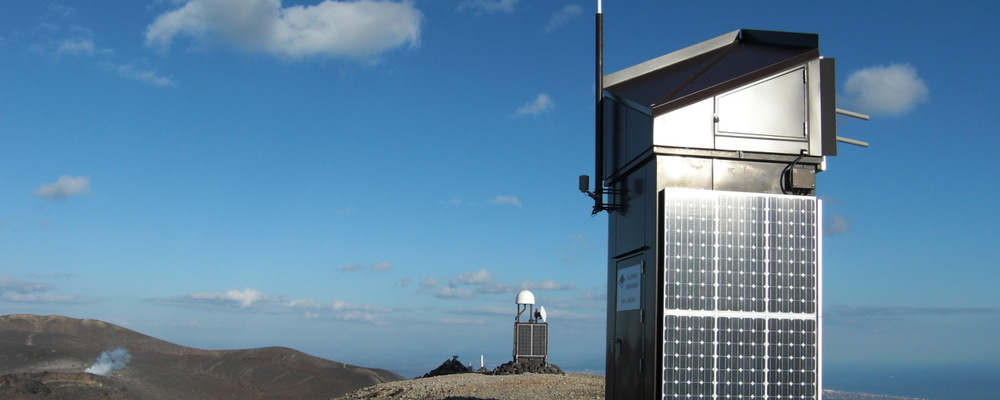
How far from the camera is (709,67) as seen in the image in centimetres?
1430

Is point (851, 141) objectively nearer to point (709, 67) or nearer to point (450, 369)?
point (709, 67)

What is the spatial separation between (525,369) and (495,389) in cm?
806

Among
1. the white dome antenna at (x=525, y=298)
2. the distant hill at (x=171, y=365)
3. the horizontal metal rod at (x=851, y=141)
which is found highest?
the horizontal metal rod at (x=851, y=141)

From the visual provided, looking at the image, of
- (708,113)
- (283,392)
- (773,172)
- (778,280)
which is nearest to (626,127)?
(708,113)

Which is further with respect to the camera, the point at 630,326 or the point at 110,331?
the point at 110,331

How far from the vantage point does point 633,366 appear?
43.7 feet

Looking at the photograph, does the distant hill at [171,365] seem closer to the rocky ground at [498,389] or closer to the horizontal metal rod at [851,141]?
the rocky ground at [498,389]

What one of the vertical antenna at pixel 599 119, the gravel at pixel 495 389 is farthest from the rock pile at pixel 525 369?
the vertical antenna at pixel 599 119

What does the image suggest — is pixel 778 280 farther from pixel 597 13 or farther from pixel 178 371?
pixel 178 371

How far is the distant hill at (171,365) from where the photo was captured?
32.1 metres

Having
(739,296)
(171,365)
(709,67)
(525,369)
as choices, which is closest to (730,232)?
(739,296)

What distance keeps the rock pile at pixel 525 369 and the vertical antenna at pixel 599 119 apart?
52.7ft

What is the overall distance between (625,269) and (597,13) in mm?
5275

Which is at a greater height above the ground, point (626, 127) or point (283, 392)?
point (626, 127)
